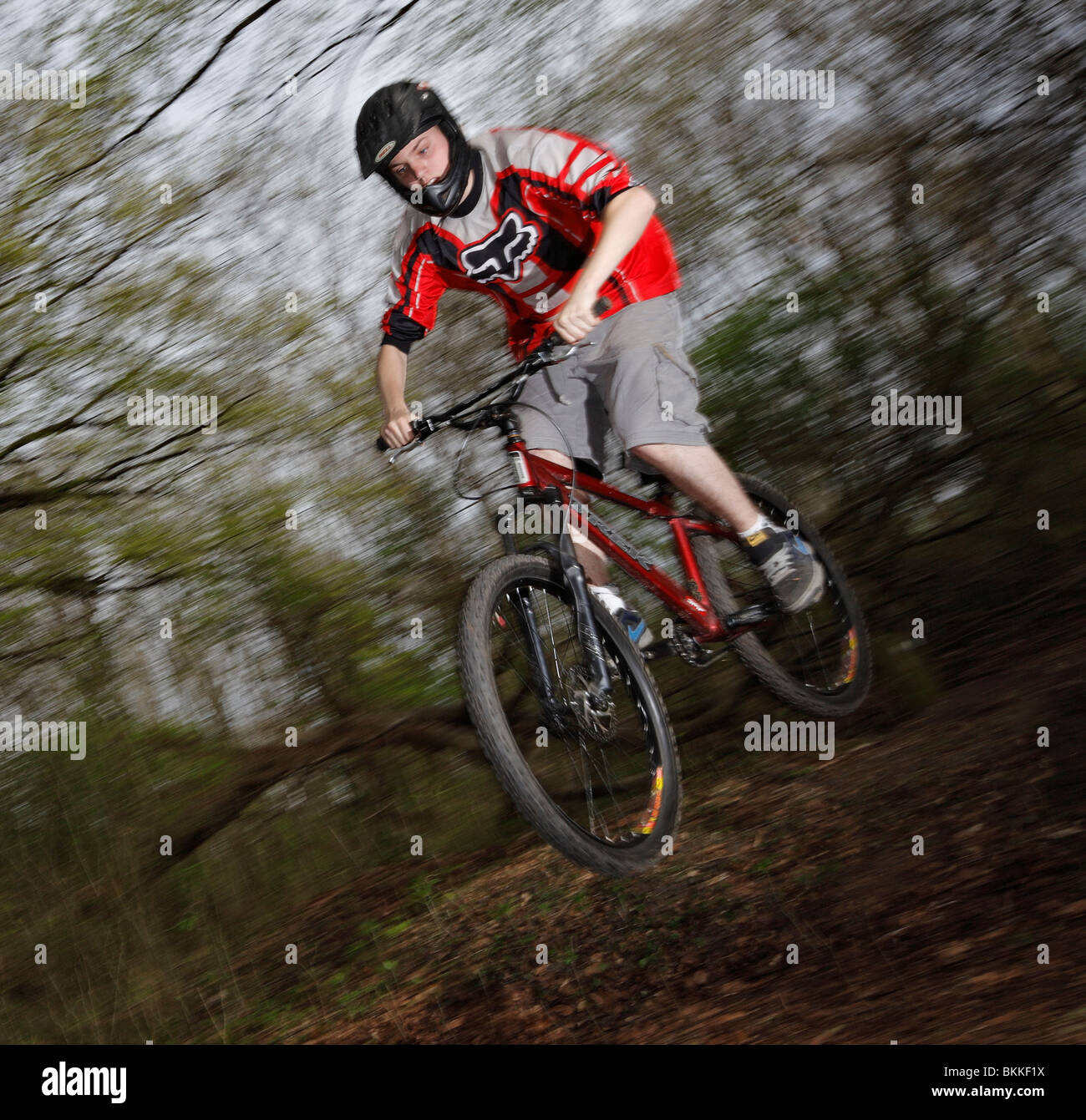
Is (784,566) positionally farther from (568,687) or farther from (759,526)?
(568,687)

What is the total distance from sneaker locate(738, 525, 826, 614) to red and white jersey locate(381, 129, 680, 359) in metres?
0.68

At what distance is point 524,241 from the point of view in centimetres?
206

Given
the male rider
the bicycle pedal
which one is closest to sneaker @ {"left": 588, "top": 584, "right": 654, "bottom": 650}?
the male rider

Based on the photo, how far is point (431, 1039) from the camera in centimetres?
223

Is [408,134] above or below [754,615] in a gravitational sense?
above

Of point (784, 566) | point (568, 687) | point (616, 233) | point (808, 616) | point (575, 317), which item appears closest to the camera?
point (575, 317)

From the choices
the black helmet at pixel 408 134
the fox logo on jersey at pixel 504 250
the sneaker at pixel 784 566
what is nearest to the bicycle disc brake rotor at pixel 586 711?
the sneaker at pixel 784 566

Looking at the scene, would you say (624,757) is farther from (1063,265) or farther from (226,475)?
(1063,265)

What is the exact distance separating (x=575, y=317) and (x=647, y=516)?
82cm

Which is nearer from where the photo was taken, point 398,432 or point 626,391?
point 398,432

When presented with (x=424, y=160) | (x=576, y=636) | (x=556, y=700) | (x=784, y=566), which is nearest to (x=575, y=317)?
(x=424, y=160)

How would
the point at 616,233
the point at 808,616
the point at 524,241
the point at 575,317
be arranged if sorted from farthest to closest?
the point at 808,616 < the point at 524,241 < the point at 616,233 < the point at 575,317

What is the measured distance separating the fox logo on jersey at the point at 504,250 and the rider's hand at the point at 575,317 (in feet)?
1.35

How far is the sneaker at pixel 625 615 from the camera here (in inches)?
81.5
